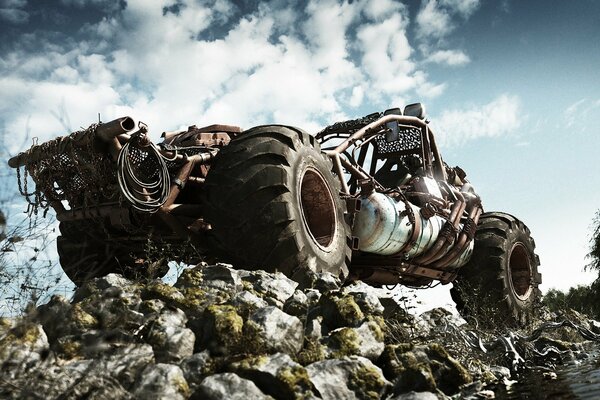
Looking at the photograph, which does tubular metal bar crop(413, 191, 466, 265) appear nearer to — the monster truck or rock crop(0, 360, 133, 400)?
the monster truck

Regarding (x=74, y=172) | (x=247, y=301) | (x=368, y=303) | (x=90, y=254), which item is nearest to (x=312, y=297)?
(x=368, y=303)

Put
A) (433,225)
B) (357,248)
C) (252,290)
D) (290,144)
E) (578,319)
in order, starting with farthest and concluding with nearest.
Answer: (578,319) → (433,225) → (357,248) → (290,144) → (252,290)

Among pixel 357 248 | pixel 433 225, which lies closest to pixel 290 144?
pixel 357 248

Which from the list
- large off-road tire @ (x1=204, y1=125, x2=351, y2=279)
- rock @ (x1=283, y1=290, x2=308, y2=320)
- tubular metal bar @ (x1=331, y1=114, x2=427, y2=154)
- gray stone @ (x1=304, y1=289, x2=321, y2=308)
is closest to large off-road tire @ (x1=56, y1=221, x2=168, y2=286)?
large off-road tire @ (x1=204, y1=125, x2=351, y2=279)

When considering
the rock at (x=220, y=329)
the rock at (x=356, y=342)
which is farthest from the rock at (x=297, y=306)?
the rock at (x=220, y=329)

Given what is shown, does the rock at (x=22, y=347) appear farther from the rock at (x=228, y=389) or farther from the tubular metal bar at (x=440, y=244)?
the tubular metal bar at (x=440, y=244)

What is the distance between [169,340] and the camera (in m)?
2.96

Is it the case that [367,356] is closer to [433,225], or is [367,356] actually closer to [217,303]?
[217,303]

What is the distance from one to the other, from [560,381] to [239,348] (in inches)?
94.7

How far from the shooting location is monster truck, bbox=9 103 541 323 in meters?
4.52

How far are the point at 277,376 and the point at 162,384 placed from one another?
505 mm

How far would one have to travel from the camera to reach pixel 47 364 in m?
2.56

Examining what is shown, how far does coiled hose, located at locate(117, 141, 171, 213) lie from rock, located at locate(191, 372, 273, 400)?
2.27 meters

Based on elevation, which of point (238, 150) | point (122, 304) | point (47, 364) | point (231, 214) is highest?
point (238, 150)
